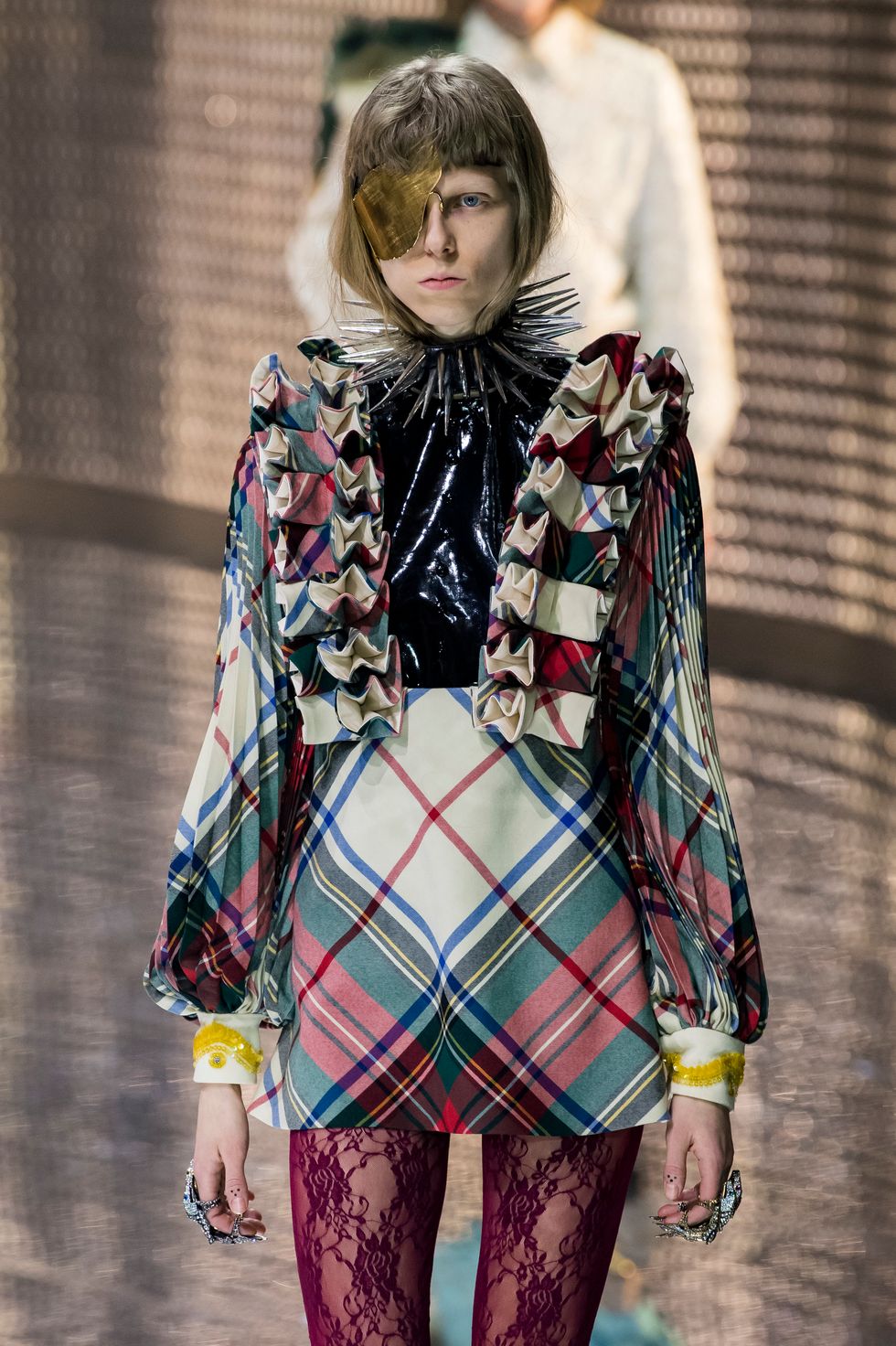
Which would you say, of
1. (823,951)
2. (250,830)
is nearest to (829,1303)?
(823,951)

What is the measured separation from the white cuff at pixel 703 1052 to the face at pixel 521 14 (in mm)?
2520

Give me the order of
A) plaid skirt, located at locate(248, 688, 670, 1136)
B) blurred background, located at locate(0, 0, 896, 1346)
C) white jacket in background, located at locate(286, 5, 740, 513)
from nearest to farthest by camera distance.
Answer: plaid skirt, located at locate(248, 688, 670, 1136), blurred background, located at locate(0, 0, 896, 1346), white jacket in background, located at locate(286, 5, 740, 513)

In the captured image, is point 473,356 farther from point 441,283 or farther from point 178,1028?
point 178,1028

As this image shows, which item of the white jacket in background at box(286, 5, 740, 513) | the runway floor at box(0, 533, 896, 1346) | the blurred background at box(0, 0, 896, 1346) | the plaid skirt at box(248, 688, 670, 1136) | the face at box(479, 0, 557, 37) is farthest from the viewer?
the face at box(479, 0, 557, 37)

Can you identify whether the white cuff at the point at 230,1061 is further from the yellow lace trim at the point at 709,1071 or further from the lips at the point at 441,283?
the lips at the point at 441,283

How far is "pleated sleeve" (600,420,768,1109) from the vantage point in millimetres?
1230

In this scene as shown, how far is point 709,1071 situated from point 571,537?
0.38 meters

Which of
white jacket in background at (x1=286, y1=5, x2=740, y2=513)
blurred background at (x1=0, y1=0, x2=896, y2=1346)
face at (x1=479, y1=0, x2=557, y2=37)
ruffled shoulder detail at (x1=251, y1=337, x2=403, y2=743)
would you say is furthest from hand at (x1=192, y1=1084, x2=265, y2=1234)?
face at (x1=479, y1=0, x2=557, y2=37)

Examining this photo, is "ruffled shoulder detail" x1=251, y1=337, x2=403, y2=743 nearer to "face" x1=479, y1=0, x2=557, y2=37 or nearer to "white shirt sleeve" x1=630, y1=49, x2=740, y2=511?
"white shirt sleeve" x1=630, y1=49, x2=740, y2=511

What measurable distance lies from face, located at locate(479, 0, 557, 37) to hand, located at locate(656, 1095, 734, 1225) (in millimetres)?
2548

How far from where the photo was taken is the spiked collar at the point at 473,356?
1.28m

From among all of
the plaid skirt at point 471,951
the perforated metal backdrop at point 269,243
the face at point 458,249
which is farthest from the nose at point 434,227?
the perforated metal backdrop at point 269,243

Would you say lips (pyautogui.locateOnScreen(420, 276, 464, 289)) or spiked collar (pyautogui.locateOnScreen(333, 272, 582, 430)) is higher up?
lips (pyautogui.locateOnScreen(420, 276, 464, 289))

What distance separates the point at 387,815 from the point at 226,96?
267 centimetres
